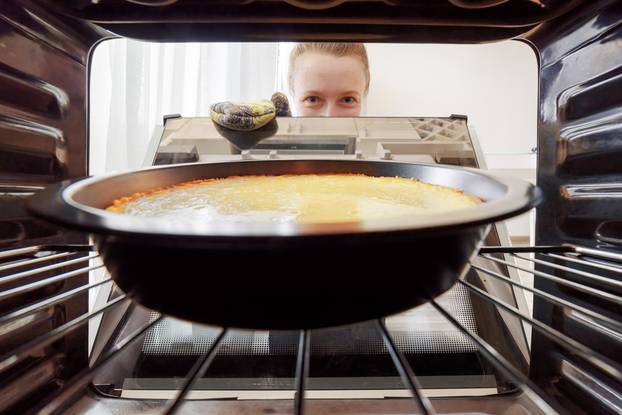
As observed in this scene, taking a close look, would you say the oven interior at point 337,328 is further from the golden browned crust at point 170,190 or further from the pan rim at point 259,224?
the pan rim at point 259,224

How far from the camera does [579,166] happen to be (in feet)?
1.56

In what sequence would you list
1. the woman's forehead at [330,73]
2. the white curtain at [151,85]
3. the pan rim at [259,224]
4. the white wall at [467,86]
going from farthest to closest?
1. the white wall at [467,86]
2. the woman's forehead at [330,73]
3. the white curtain at [151,85]
4. the pan rim at [259,224]

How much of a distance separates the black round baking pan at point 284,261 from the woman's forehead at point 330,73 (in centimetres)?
101

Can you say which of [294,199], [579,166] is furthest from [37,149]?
[579,166]

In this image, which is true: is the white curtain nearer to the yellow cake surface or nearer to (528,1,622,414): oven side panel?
the yellow cake surface

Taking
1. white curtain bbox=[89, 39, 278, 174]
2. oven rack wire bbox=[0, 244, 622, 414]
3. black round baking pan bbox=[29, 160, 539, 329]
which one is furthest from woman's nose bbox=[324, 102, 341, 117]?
black round baking pan bbox=[29, 160, 539, 329]

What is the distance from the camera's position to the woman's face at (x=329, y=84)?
3.95 feet

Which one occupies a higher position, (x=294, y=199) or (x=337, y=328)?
(x=294, y=199)

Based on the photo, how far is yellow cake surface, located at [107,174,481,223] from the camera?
1.07 ft

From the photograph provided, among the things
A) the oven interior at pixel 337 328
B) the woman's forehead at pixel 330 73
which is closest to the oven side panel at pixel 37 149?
the oven interior at pixel 337 328

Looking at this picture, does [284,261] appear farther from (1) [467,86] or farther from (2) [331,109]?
(1) [467,86]

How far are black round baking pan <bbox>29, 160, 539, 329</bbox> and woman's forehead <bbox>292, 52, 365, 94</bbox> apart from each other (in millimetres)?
1013

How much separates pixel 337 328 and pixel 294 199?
0.18 meters

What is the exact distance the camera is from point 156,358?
1.65 ft
